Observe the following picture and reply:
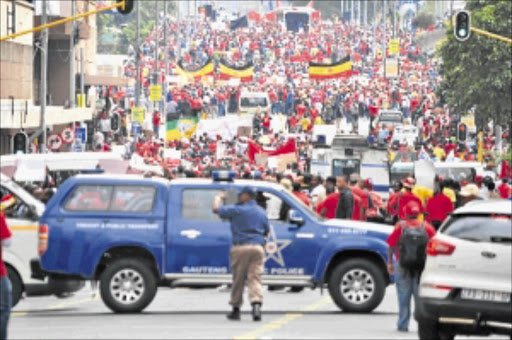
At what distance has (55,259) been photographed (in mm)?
20625

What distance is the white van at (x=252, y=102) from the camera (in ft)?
278

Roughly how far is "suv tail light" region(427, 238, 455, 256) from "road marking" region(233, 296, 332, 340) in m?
2.36

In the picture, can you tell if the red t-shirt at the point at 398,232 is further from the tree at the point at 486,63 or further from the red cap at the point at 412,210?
the tree at the point at 486,63

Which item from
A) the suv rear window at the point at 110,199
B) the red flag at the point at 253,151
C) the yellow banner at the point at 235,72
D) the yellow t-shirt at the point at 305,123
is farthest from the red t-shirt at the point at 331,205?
the yellow banner at the point at 235,72

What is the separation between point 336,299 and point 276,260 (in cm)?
87

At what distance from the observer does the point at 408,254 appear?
736 inches

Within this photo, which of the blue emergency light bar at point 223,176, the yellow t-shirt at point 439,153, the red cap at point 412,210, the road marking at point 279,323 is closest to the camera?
the road marking at point 279,323

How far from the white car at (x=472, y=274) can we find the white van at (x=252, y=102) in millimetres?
68167

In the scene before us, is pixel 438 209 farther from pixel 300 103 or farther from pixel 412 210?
pixel 300 103

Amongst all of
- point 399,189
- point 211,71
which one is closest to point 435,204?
point 399,189

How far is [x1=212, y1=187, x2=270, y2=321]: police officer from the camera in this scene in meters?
19.2

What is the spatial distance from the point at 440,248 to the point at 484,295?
0.61 meters

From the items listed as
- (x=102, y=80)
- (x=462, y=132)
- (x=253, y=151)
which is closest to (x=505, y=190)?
(x=253, y=151)

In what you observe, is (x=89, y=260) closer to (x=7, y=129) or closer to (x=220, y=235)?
(x=220, y=235)
